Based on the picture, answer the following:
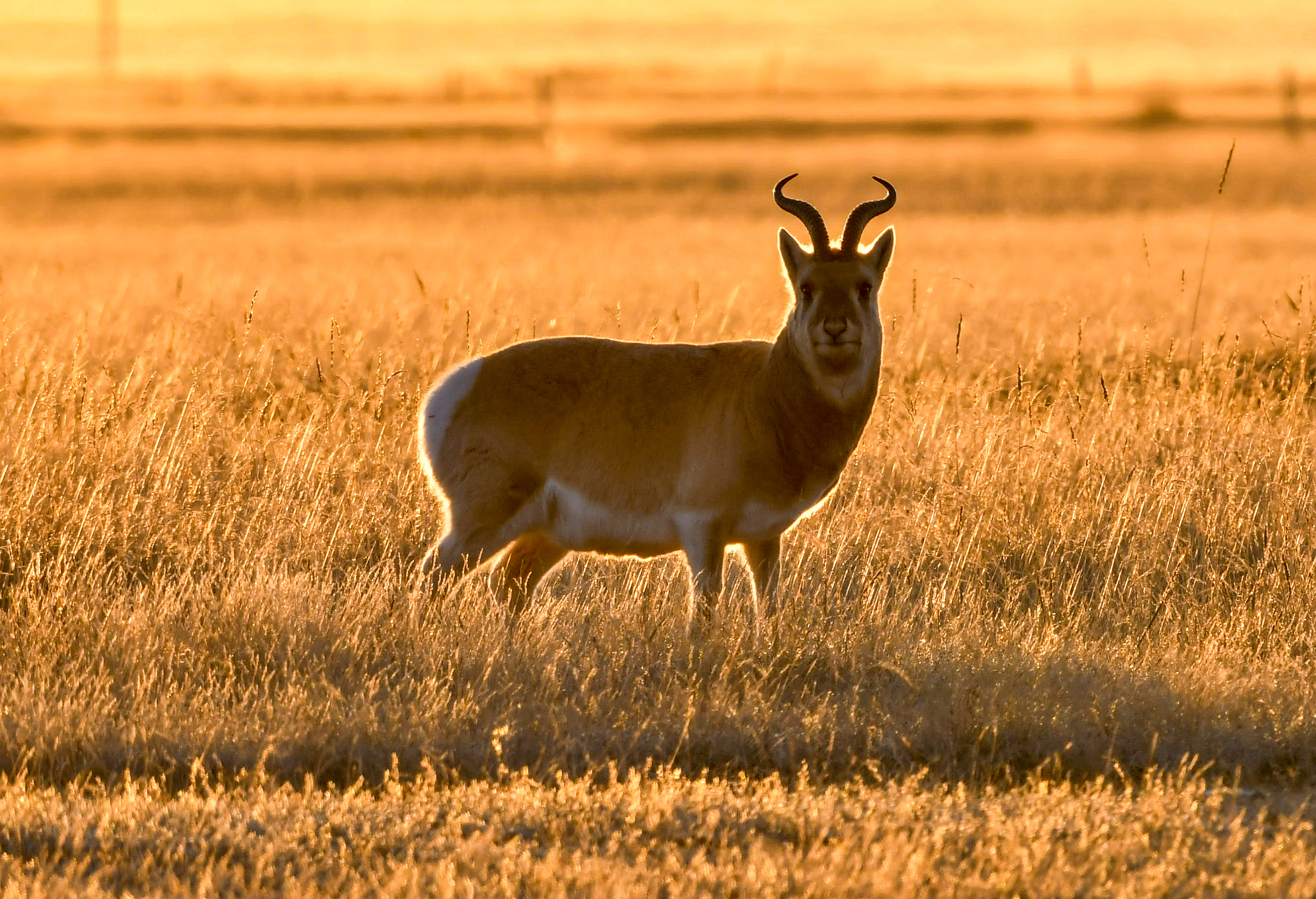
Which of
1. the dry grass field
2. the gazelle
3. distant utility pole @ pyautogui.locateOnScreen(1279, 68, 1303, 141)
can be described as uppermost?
distant utility pole @ pyautogui.locateOnScreen(1279, 68, 1303, 141)

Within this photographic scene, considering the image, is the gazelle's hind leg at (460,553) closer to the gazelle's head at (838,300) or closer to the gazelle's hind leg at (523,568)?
the gazelle's hind leg at (523,568)

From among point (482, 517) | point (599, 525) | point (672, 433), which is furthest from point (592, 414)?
point (482, 517)

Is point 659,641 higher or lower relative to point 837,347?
lower

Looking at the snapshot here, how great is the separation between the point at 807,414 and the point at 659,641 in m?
1.14

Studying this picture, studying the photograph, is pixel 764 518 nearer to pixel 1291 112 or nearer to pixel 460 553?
pixel 460 553

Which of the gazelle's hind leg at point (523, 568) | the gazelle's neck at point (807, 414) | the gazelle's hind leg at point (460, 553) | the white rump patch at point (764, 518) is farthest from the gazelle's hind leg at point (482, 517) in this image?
the gazelle's neck at point (807, 414)

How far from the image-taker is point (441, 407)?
27.6 ft

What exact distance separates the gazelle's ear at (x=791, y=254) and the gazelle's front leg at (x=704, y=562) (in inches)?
44.0

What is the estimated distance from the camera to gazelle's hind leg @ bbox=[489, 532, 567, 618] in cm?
874

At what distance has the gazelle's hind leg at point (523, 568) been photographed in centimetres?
874

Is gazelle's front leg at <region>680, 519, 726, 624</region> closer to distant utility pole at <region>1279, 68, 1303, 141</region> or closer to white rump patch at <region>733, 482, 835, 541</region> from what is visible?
white rump patch at <region>733, 482, 835, 541</region>

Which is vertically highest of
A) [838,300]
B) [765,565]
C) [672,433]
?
[838,300]

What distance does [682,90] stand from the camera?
84.9 m

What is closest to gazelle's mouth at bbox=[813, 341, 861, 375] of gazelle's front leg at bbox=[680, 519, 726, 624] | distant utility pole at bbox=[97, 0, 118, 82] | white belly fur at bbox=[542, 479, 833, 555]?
white belly fur at bbox=[542, 479, 833, 555]
